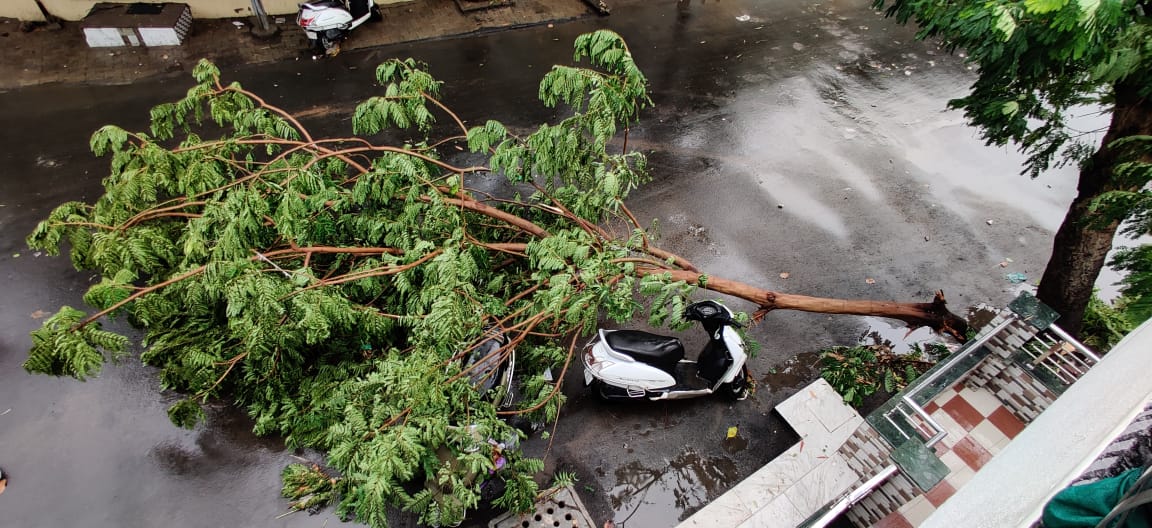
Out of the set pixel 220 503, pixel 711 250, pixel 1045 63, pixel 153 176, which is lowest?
pixel 220 503

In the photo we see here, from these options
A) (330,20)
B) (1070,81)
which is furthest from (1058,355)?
(330,20)

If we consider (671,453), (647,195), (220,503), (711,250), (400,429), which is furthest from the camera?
(647,195)

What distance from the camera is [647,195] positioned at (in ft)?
26.9

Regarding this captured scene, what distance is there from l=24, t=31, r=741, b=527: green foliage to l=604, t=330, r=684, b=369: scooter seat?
2.33 feet

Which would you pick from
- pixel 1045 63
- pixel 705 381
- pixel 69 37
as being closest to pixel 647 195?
pixel 705 381

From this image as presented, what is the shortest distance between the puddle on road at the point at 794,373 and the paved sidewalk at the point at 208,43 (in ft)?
26.9

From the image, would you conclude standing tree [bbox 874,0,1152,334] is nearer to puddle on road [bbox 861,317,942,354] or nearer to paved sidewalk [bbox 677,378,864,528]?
puddle on road [bbox 861,317,942,354]

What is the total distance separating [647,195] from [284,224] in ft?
17.6

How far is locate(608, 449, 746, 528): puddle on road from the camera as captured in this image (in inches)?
204

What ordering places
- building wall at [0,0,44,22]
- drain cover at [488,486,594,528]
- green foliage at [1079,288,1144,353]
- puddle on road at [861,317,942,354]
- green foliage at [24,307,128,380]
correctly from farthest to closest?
building wall at [0,0,44,22] → puddle on road at [861,317,942,354] → green foliage at [1079,288,1144,353] → drain cover at [488,486,594,528] → green foliage at [24,307,128,380]

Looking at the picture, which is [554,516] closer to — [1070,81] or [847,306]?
[847,306]

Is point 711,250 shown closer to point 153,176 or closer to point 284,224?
point 284,224

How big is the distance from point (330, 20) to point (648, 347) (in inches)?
319

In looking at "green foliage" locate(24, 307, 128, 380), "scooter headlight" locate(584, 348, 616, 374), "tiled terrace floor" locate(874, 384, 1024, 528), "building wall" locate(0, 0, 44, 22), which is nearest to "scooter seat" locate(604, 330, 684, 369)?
"scooter headlight" locate(584, 348, 616, 374)
